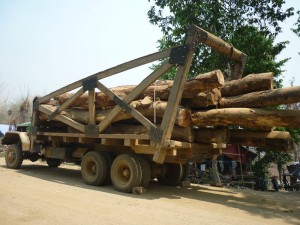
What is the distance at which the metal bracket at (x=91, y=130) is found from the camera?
29.2ft

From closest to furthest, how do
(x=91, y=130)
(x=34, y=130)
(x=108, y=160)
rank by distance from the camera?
(x=108, y=160) < (x=91, y=130) < (x=34, y=130)

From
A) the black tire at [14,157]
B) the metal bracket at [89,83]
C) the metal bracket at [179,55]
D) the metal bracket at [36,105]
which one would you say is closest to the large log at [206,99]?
the metal bracket at [179,55]

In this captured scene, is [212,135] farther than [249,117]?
Yes

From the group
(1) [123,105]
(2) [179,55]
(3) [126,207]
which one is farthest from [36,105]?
(3) [126,207]

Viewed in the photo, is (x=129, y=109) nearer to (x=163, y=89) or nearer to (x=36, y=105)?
(x=163, y=89)

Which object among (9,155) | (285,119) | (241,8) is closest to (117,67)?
(285,119)

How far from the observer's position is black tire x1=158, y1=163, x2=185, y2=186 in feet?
31.4

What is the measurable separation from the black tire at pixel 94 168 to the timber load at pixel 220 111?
796 mm

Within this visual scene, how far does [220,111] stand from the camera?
7.43m

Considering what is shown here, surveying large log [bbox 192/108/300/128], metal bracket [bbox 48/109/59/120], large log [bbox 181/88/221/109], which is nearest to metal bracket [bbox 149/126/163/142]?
large log [bbox 192/108/300/128]

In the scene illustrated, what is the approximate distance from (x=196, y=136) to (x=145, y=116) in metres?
1.45

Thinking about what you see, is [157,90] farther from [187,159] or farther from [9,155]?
[9,155]

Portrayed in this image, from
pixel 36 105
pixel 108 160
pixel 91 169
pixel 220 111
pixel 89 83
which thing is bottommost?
pixel 91 169

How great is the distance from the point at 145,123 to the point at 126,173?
1473 mm
